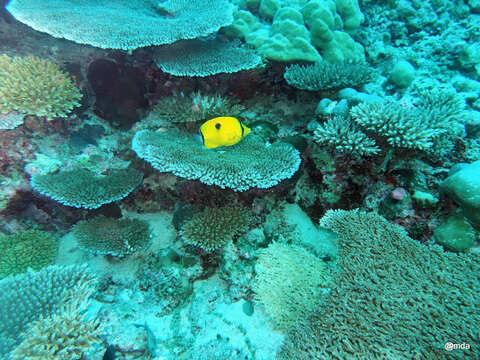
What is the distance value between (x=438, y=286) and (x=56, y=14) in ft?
18.4

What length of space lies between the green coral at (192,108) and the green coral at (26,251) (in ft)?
7.70

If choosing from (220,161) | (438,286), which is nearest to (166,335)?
(220,161)

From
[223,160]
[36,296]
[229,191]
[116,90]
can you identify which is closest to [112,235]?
[36,296]

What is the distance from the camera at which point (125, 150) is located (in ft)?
12.2

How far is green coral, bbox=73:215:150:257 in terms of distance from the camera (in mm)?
3113

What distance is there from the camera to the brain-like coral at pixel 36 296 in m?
2.29

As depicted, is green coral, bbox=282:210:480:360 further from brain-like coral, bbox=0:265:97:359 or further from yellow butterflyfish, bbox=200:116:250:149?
brain-like coral, bbox=0:265:97:359

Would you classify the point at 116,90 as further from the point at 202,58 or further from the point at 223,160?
the point at 223,160

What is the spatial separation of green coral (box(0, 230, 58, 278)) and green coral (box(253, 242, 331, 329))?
2.74 meters

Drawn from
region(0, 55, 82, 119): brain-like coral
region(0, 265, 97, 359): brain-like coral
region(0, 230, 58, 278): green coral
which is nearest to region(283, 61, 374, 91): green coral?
region(0, 55, 82, 119): brain-like coral

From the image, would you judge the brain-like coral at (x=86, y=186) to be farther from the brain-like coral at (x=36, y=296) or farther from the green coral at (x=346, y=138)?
the green coral at (x=346, y=138)

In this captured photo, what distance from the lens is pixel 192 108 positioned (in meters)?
3.70

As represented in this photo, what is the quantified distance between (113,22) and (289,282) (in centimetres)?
424

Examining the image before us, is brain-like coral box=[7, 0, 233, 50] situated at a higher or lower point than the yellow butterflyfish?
higher
